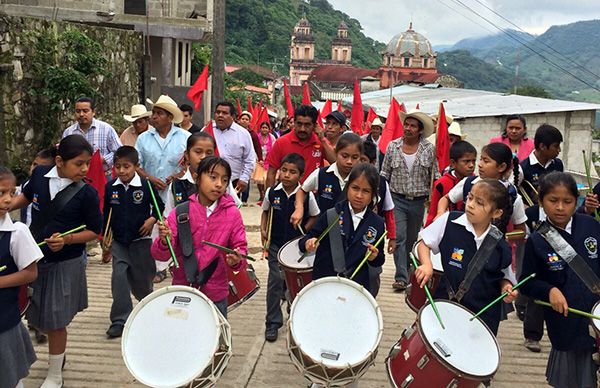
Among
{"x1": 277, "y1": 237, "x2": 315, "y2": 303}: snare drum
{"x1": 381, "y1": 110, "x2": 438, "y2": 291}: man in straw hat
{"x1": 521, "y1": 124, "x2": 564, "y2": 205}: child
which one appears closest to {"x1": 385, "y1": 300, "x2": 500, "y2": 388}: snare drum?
{"x1": 277, "y1": 237, "x2": 315, "y2": 303}: snare drum

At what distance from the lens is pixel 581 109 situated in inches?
720

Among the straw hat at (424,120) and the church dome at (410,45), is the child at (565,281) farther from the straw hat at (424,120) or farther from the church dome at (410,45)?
the church dome at (410,45)

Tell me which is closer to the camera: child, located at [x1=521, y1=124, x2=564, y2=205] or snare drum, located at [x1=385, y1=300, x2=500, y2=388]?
snare drum, located at [x1=385, y1=300, x2=500, y2=388]

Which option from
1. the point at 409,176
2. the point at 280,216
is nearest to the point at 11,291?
the point at 280,216

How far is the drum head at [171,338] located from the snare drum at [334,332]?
494mm

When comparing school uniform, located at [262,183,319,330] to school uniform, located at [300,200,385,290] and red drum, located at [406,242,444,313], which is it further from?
red drum, located at [406,242,444,313]

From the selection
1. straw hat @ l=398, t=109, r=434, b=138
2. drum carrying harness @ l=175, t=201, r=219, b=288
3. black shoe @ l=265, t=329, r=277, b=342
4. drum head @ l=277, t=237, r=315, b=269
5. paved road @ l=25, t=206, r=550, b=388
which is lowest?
paved road @ l=25, t=206, r=550, b=388

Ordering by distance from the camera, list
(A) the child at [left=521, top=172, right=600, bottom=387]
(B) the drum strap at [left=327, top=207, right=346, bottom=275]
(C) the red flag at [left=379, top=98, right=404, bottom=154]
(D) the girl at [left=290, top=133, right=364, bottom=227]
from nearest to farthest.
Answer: (A) the child at [left=521, top=172, right=600, bottom=387]
(B) the drum strap at [left=327, top=207, right=346, bottom=275]
(D) the girl at [left=290, top=133, right=364, bottom=227]
(C) the red flag at [left=379, top=98, right=404, bottom=154]

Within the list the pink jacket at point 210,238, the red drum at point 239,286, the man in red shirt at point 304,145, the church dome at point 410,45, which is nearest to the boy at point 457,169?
the man in red shirt at point 304,145

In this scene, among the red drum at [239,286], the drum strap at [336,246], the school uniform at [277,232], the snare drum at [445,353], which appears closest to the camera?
the snare drum at [445,353]

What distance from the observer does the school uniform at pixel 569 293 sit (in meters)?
3.94

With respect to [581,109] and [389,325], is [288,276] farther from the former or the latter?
[581,109]

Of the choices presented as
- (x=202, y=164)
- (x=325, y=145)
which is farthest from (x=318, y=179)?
(x=202, y=164)

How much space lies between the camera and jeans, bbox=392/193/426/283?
718cm
